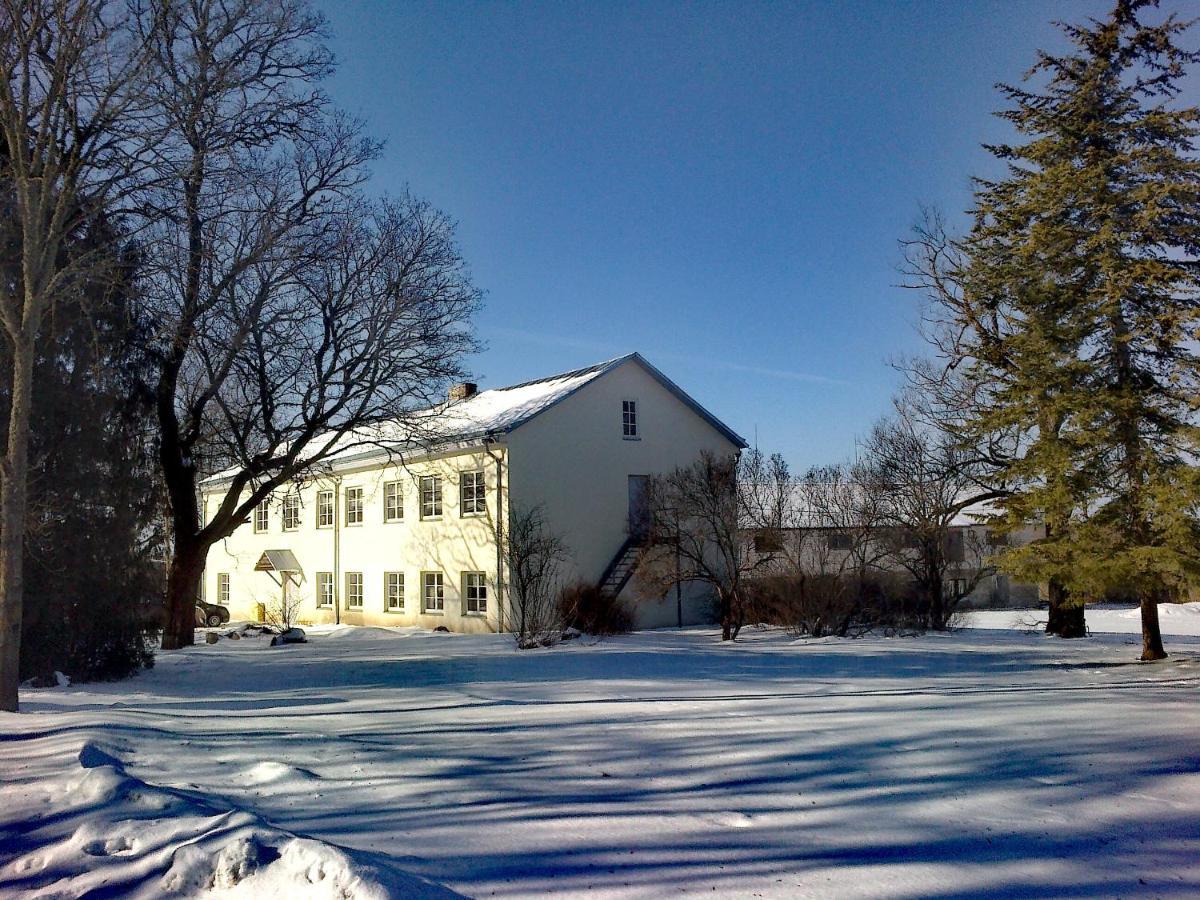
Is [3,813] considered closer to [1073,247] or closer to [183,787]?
[183,787]

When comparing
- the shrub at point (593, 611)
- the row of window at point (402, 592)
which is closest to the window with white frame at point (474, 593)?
the row of window at point (402, 592)

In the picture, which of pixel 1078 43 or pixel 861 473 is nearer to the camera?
pixel 1078 43

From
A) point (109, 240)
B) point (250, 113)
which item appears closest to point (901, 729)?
point (109, 240)

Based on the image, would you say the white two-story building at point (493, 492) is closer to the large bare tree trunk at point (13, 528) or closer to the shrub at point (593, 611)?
the shrub at point (593, 611)

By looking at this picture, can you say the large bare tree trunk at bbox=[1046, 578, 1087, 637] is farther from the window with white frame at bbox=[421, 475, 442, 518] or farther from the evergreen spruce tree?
the window with white frame at bbox=[421, 475, 442, 518]

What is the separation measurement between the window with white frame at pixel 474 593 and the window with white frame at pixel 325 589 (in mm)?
7956

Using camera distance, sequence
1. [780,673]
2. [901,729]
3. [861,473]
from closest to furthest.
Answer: [901,729], [780,673], [861,473]

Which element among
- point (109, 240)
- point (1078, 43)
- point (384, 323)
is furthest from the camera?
point (384, 323)

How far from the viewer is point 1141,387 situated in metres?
16.7

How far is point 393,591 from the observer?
1250 inches

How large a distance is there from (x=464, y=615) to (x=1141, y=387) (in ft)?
60.3

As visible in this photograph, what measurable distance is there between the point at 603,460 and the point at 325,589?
473 inches

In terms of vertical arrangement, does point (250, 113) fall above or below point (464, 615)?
above

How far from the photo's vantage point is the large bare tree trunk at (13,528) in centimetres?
1109
